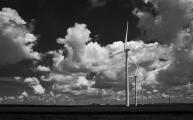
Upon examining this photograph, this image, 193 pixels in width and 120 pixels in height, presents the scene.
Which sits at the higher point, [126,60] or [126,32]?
[126,32]

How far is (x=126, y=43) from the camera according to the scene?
167875mm

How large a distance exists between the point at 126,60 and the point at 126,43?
646 inches

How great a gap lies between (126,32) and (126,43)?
8.73 metres

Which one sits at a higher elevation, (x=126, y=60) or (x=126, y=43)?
(x=126, y=43)

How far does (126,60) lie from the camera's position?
154500mm

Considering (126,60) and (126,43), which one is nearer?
(126,60)

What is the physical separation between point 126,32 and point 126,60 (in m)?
16.4
